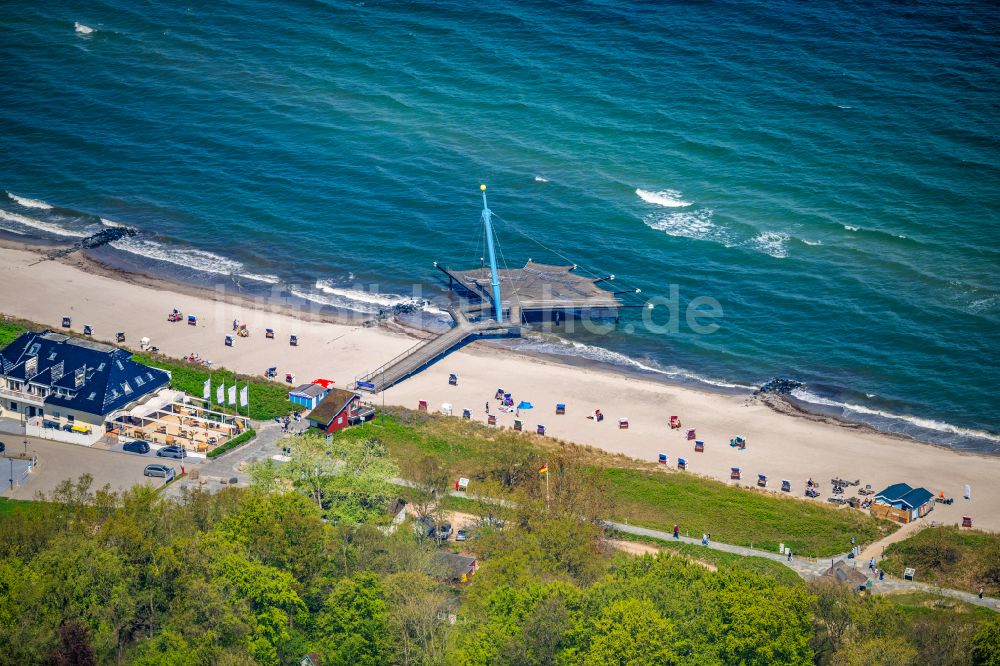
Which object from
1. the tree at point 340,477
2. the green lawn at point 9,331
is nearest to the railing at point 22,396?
the green lawn at point 9,331

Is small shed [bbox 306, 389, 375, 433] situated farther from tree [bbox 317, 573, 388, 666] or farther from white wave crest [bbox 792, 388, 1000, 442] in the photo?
white wave crest [bbox 792, 388, 1000, 442]

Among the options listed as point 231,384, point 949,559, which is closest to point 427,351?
point 231,384

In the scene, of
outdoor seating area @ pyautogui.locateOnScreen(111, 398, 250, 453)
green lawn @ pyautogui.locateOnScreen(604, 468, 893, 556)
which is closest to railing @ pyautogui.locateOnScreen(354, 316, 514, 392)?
outdoor seating area @ pyautogui.locateOnScreen(111, 398, 250, 453)

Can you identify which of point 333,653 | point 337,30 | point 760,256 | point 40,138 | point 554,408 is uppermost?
point 337,30

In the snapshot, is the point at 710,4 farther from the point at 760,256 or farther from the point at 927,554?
the point at 927,554

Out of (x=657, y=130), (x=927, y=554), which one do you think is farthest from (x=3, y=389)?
(x=657, y=130)

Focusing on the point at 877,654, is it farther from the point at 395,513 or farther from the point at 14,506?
the point at 14,506

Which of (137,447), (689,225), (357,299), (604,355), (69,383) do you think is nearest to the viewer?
(137,447)
